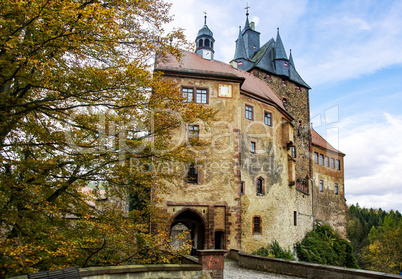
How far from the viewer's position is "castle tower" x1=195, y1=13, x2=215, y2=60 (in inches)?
1009

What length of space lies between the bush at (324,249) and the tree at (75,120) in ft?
64.7

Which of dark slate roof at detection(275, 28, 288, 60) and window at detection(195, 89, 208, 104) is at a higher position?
dark slate roof at detection(275, 28, 288, 60)

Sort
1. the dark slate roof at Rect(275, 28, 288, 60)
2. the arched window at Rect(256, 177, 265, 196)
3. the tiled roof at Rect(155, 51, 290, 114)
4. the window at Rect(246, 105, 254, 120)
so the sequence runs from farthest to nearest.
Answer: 1. the dark slate roof at Rect(275, 28, 288, 60)
2. the arched window at Rect(256, 177, 265, 196)
3. the window at Rect(246, 105, 254, 120)
4. the tiled roof at Rect(155, 51, 290, 114)

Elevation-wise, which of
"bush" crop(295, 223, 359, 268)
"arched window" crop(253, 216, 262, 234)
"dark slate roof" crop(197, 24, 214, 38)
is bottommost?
"bush" crop(295, 223, 359, 268)

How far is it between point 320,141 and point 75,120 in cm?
3483

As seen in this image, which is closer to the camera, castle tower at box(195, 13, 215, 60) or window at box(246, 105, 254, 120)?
window at box(246, 105, 254, 120)

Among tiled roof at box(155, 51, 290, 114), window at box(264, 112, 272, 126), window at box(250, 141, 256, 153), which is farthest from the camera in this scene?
window at box(264, 112, 272, 126)

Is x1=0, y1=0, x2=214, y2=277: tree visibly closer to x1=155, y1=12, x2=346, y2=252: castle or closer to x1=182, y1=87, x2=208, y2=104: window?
x1=155, y1=12, x2=346, y2=252: castle

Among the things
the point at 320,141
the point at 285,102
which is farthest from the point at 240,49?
the point at 320,141

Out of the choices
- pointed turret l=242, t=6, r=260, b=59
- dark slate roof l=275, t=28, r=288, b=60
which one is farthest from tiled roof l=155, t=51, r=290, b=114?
pointed turret l=242, t=6, r=260, b=59

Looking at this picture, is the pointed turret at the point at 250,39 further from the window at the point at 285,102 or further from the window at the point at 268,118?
the window at the point at 268,118

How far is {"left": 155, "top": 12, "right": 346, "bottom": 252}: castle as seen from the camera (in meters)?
18.7

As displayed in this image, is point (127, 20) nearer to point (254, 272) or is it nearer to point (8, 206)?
point (8, 206)

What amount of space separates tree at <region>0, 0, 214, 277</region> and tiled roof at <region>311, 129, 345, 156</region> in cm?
3019
